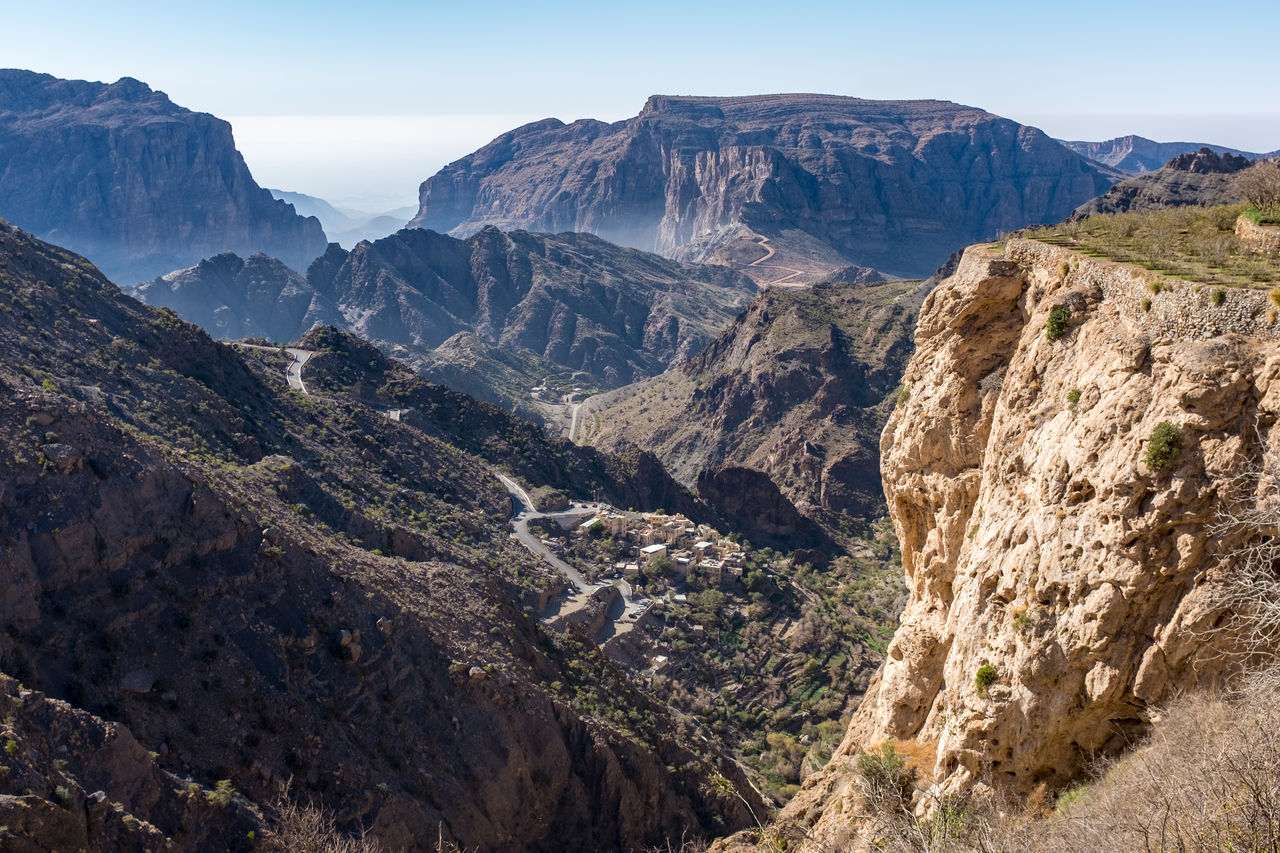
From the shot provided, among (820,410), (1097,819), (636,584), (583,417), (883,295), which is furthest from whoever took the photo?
(583,417)

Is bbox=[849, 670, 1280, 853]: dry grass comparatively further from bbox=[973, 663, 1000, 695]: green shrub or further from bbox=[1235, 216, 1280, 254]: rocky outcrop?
bbox=[1235, 216, 1280, 254]: rocky outcrop

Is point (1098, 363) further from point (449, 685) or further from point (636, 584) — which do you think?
point (636, 584)

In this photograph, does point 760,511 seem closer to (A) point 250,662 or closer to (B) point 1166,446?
(A) point 250,662

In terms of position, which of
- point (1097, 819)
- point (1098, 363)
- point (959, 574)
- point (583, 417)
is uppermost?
point (1098, 363)

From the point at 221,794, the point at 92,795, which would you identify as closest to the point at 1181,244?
the point at 221,794

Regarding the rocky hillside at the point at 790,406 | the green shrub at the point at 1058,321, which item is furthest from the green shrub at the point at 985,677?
the rocky hillside at the point at 790,406

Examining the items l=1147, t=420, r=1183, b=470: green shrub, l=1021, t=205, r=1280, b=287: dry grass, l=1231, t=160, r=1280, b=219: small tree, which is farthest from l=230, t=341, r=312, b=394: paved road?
l=1147, t=420, r=1183, b=470: green shrub

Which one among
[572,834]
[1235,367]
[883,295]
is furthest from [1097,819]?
[883,295]
